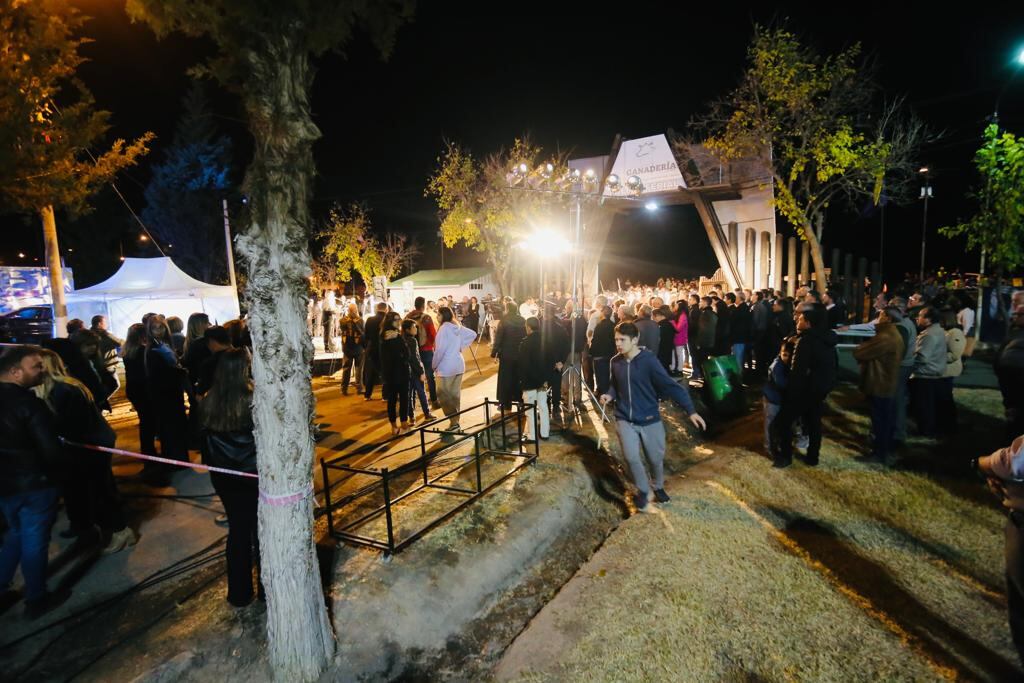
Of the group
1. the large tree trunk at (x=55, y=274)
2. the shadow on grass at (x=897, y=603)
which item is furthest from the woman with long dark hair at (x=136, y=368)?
the shadow on grass at (x=897, y=603)

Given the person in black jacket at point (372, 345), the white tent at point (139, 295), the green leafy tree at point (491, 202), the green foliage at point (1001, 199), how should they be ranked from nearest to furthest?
the person in black jacket at point (372, 345) → the green foliage at point (1001, 199) → the white tent at point (139, 295) → the green leafy tree at point (491, 202)

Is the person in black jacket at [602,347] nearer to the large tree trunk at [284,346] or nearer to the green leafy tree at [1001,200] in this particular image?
the large tree trunk at [284,346]

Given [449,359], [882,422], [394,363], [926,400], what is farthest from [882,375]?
[394,363]

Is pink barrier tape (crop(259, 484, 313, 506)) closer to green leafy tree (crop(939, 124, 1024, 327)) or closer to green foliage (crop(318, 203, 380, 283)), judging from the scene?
green leafy tree (crop(939, 124, 1024, 327))

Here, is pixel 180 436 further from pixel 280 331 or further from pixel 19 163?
pixel 19 163

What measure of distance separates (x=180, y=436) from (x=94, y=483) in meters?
1.55

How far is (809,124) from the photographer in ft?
49.1

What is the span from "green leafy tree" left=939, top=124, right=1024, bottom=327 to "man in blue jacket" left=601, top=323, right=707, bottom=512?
1419cm

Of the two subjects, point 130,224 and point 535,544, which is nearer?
point 535,544

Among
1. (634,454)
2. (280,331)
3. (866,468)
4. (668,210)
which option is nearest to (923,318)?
(866,468)

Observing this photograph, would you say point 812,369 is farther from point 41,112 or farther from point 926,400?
point 41,112

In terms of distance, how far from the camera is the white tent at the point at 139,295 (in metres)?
16.5

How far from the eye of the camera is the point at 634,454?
17.9 feet

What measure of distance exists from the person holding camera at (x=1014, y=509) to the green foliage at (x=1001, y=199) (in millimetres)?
15377
